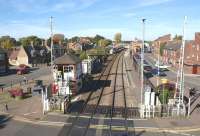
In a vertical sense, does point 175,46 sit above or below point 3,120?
above

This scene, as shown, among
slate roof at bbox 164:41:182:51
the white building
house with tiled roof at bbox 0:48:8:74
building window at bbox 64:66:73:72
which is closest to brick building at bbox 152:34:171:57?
slate roof at bbox 164:41:182:51

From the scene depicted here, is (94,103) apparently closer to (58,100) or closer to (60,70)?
(58,100)

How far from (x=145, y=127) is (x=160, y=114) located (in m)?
3.85

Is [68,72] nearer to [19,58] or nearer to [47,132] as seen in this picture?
[47,132]

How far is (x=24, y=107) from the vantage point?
106ft

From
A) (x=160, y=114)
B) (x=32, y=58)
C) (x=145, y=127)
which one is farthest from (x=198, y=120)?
(x=32, y=58)

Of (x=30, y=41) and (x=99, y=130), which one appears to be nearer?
(x=99, y=130)

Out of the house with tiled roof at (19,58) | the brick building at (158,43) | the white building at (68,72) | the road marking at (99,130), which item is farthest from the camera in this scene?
the brick building at (158,43)

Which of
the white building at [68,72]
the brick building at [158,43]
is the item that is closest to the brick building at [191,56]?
the white building at [68,72]

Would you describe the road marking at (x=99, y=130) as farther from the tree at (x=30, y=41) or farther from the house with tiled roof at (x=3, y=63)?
the tree at (x=30, y=41)

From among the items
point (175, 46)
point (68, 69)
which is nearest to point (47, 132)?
point (68, 69)

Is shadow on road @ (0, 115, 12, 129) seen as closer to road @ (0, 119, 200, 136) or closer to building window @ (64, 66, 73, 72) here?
road @ (0, 119, 200, 136)

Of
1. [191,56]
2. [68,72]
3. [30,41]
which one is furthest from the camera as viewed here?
[30,41]

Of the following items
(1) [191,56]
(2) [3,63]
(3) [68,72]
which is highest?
(1) [191,56]
